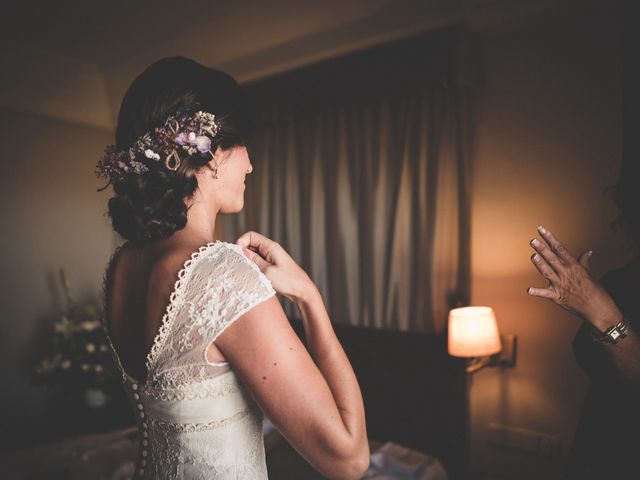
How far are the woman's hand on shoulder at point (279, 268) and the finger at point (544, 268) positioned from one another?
0.79 meters

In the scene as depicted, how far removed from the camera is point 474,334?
234 cm

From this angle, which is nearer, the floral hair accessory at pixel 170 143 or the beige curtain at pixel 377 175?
Result: the floral hair accessory at pixel 170 143

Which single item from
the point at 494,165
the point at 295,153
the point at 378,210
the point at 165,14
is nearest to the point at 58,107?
the point at 165,14

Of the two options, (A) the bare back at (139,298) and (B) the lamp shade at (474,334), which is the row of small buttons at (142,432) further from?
(B) the lamp shade at (474,334)

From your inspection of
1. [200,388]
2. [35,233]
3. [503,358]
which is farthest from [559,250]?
[35,233]

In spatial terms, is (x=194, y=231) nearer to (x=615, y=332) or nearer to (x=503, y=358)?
(x=615, y=332)

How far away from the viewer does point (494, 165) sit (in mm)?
2678

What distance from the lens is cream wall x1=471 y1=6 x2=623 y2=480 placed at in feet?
7.75

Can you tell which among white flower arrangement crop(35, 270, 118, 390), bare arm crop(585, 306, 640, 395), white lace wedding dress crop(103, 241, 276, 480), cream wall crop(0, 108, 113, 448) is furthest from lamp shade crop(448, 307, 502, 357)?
cream wall crop(0, 108, 113, 448)

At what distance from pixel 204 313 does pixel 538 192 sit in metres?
2.22

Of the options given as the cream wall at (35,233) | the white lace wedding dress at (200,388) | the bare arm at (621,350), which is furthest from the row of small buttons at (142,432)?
Answer: the cream wall at (35,233)

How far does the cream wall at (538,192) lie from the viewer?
236 cm

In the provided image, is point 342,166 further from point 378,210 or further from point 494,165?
point 494,165

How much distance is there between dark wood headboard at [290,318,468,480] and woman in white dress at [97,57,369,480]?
179cm
